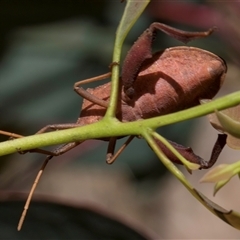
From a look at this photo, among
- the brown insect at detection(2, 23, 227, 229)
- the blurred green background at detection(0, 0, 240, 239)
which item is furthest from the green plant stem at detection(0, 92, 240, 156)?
the blurred green background at detection(0, 0, 240, 239)

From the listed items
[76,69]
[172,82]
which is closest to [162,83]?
[172,82]

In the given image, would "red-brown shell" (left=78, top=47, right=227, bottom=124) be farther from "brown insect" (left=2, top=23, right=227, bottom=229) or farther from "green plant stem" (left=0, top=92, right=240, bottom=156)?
"green plant stem" (left=0, top=92, right=240, bottom=156)

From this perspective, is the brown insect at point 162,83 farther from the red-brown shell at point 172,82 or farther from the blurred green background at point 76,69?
the blurred green background at point 76,69

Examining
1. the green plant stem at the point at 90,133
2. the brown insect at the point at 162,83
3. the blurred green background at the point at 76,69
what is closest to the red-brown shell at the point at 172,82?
the brown insect at the point at 162,83

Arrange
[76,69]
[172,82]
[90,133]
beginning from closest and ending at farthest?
1. [90,133]
2. [172,82]
3. [76,69]

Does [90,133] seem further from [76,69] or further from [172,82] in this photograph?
[76,69]

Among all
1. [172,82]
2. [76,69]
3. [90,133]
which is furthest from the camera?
[76,69]
